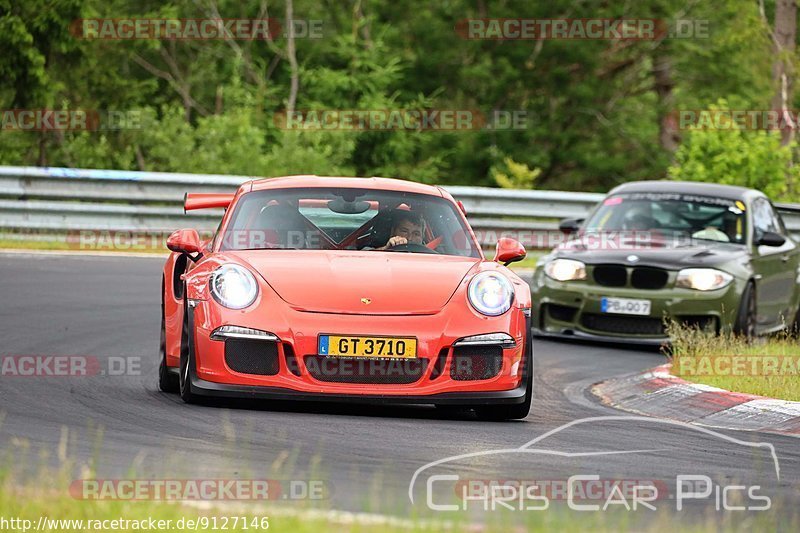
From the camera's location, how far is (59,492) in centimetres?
535

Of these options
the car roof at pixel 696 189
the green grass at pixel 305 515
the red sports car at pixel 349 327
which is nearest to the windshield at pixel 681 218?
the car roof at pixel 696 189

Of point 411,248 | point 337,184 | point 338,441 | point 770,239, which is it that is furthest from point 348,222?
point 770,239

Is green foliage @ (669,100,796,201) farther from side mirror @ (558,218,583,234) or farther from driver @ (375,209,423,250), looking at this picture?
driver @ (375,209,423,250)

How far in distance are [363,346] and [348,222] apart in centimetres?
167

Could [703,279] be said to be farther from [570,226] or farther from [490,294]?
[490,294]

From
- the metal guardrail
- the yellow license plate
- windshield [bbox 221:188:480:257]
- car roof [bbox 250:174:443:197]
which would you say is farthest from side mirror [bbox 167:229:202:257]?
the metal guardrail

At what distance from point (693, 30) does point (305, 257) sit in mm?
37321

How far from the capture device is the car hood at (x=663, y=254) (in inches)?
544

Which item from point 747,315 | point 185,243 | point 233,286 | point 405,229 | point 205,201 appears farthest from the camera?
point 747,315

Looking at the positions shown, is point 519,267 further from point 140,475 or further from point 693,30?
point 693,30

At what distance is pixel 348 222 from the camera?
384 inches

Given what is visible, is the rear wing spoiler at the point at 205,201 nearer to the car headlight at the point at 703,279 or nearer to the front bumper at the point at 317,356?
the front bumper at the point at 317,356

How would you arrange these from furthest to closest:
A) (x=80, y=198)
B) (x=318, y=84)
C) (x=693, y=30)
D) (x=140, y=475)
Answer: (x=693, y=30) → (x=318, y=84) → (x=80, y=198) → (x=140, y=475)

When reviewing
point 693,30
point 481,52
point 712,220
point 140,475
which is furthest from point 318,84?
point 140,475
